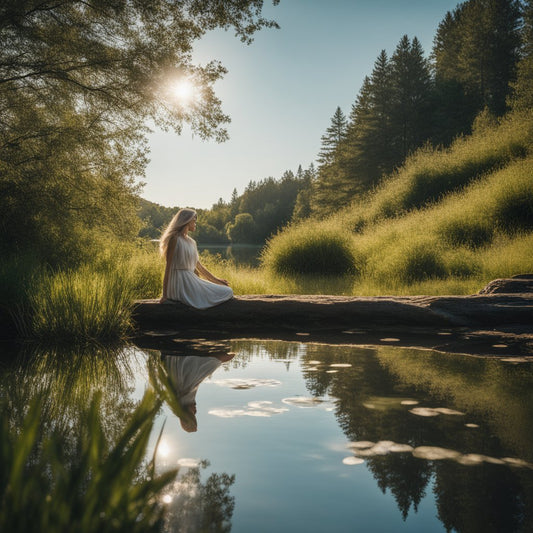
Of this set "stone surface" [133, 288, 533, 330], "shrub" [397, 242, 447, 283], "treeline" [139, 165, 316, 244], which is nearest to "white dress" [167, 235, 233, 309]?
"stone surface" [133, 288, 533, 330]

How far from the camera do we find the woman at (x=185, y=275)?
7.39 metres

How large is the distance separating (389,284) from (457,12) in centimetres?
5381

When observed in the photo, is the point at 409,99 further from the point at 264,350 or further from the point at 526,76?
the point at 264,350

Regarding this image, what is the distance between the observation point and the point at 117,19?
1064cm

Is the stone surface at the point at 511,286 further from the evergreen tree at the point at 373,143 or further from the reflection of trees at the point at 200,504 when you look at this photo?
the evergreen tree at the point at 373,143

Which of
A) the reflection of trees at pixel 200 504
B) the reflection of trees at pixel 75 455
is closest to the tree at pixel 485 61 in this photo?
the reflection of trees at pixel 75 455

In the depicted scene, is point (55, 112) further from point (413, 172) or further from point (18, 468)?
point (413, 172)

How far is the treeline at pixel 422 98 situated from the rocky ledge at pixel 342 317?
32084mm

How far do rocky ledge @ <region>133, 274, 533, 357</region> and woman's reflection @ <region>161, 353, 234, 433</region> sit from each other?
1523mm

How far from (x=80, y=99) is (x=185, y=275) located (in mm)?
6440

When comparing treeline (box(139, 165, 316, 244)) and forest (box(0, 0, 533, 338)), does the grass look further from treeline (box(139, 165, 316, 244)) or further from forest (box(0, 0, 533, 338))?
treeline (box(139, 165, 316, 244))

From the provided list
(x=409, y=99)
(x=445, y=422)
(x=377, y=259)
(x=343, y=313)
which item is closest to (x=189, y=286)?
(x=343, y=313)

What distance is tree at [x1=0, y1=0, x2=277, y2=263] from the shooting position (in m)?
10.2

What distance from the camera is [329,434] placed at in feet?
10.9
